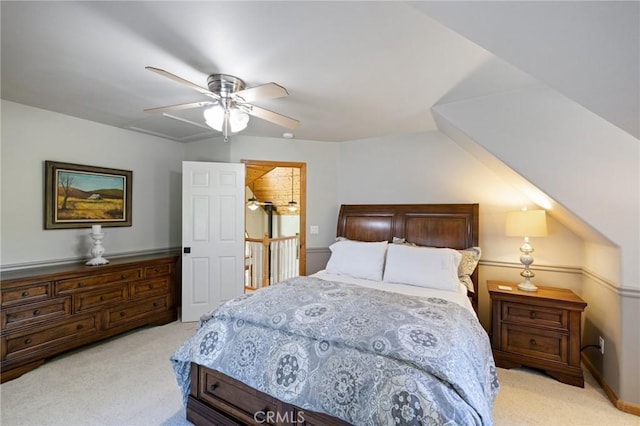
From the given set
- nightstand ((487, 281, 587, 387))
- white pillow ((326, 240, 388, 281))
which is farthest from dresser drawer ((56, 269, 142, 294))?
nightstand ((487, 281, 587, 387))

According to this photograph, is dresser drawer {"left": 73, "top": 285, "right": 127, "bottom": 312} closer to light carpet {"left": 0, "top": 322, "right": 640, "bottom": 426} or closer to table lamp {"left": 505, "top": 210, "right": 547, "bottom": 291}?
light carpet {"left": 0, "top": 322, "right": 640, "bottom": 426}

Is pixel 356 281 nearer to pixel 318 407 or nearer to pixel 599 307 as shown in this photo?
pixel 318 407

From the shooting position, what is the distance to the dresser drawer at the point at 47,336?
7.75ft

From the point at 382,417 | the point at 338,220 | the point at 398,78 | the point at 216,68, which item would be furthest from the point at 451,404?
the point at 338,220

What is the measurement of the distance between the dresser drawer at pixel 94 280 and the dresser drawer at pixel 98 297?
80mm

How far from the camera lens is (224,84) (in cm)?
210

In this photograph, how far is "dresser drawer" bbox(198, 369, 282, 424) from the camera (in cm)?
164

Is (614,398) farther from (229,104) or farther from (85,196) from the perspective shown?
(85,196)

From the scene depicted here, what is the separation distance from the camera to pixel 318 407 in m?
1.41

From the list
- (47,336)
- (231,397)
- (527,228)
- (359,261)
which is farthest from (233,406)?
(527,228)

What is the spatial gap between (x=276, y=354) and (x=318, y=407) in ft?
1.16

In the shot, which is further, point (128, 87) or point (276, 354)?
point (128, 87)

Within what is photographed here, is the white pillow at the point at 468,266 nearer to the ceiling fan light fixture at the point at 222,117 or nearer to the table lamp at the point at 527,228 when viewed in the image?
the table lamp at the point at 527,228

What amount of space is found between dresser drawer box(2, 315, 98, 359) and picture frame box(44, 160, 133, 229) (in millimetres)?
1060
